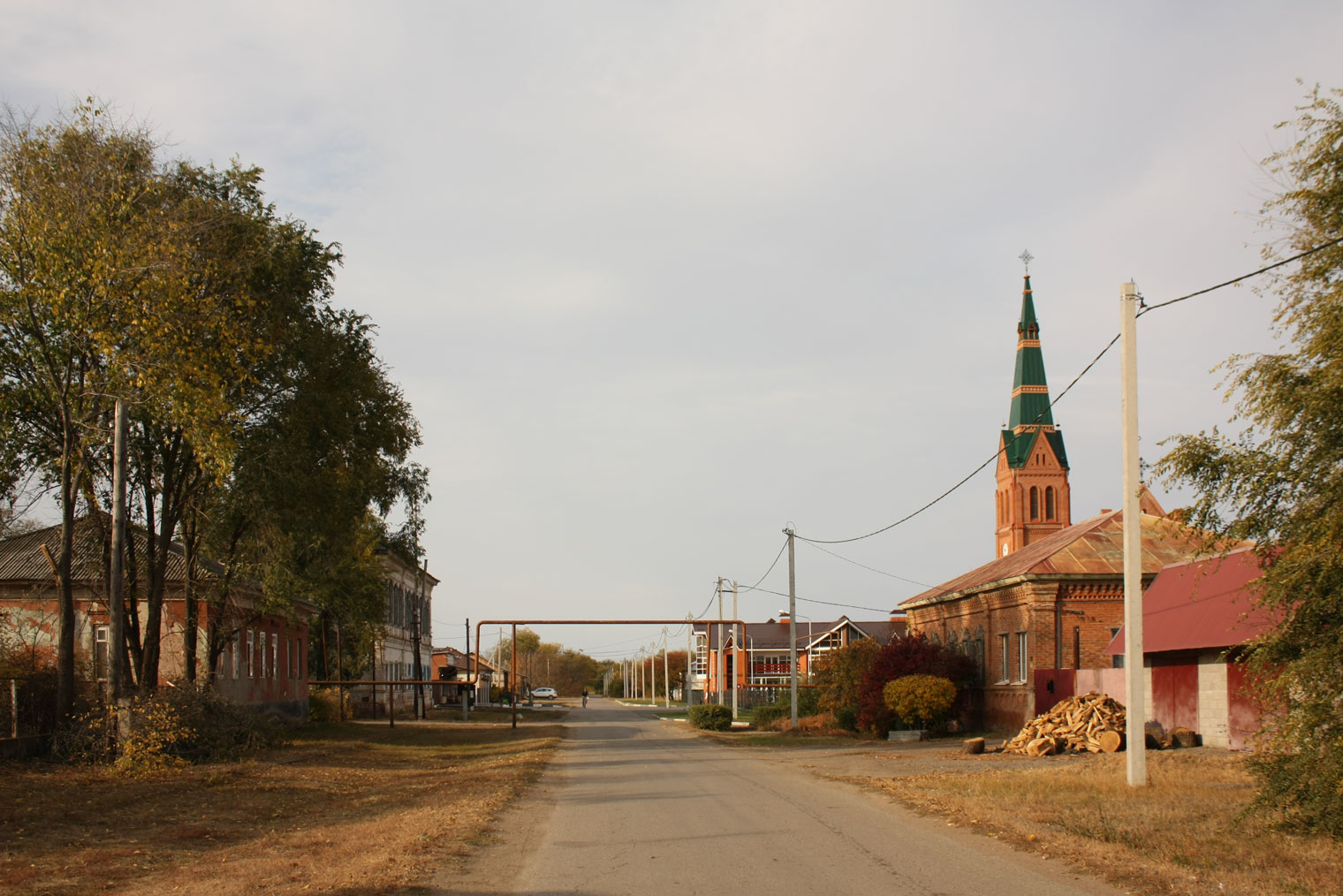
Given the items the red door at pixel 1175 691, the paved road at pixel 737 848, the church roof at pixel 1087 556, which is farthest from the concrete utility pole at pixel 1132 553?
the church roof at pixel 1087 556

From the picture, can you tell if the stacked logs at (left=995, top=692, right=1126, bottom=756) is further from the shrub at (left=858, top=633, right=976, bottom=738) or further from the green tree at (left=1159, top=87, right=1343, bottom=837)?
the green tree at (left=1159, top=87, right=1343, bottom=837)

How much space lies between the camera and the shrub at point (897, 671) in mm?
33750

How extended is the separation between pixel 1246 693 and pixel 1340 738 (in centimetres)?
280

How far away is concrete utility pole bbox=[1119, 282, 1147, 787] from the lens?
14938mm

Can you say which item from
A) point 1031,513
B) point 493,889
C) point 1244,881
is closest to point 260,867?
point 493,889

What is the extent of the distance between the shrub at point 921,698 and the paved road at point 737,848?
14167 millimetres

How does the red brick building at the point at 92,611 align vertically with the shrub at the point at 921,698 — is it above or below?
above

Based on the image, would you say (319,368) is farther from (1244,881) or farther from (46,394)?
(1244,881)

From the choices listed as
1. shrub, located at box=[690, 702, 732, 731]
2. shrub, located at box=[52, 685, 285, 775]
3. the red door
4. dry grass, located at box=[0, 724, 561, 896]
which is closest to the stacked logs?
the red door

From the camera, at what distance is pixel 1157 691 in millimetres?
25547

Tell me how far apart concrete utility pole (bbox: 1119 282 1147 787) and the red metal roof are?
19.4 ft

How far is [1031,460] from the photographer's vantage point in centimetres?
8525

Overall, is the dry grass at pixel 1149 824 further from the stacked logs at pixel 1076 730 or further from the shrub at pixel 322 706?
the shrub at pixel 322 706

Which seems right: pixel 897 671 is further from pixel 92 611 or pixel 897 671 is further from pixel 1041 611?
pixel 92 611
